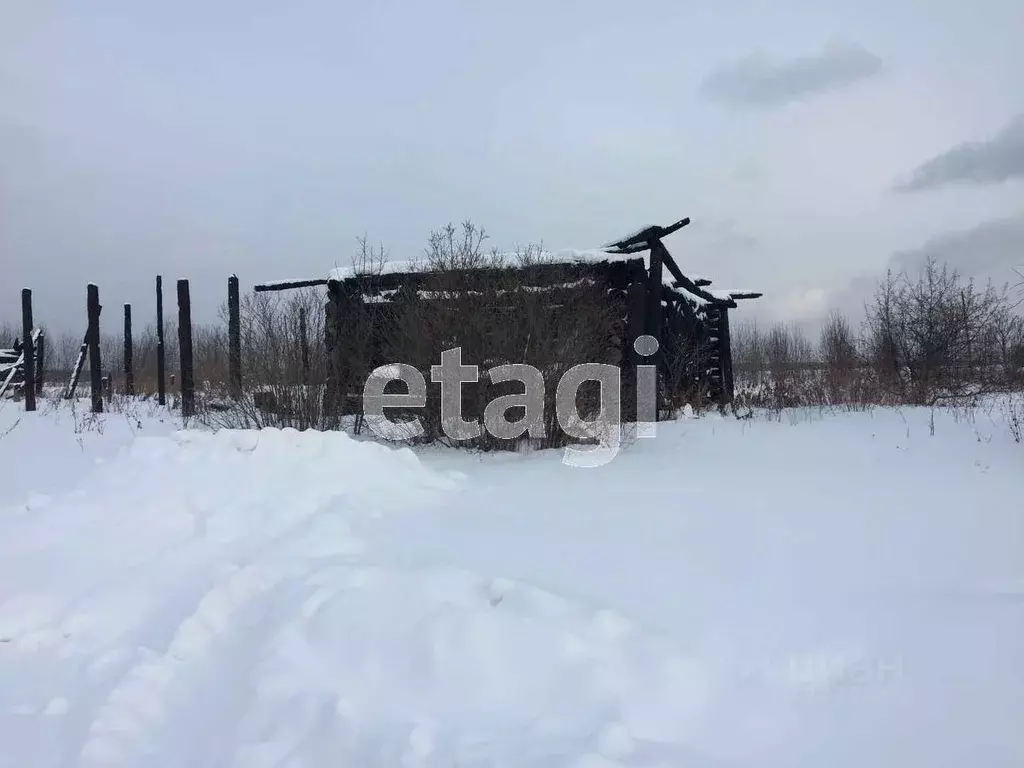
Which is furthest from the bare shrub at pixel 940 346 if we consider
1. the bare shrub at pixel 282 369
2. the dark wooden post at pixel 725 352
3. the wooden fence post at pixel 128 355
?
the wooden fence post at pixel 128 355

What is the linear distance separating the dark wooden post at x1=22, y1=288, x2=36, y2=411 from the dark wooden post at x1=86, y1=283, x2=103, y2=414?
203 centimetres

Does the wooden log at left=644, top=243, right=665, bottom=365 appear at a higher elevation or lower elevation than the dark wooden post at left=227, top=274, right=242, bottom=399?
higher

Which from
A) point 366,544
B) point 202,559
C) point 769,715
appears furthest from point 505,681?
point 202,559

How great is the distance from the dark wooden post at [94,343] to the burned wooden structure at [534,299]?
4.63 m

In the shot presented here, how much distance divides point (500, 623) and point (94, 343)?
13.1 m

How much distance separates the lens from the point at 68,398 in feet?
52.2

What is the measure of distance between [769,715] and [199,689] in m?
2.21

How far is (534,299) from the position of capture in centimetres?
784

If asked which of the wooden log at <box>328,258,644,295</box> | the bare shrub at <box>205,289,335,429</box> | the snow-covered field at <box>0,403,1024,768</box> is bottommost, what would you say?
the snow-covered field at <box>0,403,1024,768</box>

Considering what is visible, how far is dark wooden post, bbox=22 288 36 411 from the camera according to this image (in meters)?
13.6

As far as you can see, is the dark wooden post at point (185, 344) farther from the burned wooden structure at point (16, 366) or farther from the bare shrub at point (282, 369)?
the burned wooden structure at point (16, 366)

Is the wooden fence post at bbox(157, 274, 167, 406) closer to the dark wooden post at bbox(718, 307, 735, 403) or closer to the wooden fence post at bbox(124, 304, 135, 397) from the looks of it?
the wooden fence post at bbox(124, 304, 135, 397)

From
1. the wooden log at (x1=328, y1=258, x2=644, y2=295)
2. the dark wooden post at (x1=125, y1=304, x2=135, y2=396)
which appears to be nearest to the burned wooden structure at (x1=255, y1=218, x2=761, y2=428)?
the wooden log at (x1=328, y1=258, x2=644, y2=295)

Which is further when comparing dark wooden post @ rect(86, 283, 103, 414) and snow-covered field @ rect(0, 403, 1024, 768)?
dark wooden post @ rect(86, 283, 103, 414)
